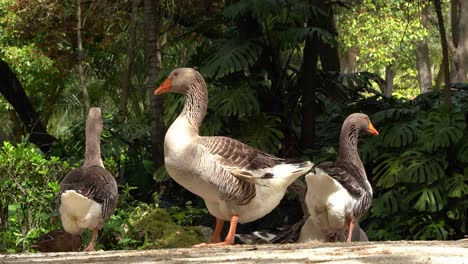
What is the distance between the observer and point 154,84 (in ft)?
47.6

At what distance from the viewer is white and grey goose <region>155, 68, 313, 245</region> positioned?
7793mm

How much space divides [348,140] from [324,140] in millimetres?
4770

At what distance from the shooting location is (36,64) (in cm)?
2258

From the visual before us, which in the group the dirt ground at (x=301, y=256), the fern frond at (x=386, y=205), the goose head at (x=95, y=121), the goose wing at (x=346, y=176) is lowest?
the fern frond at (x=386, y=205)

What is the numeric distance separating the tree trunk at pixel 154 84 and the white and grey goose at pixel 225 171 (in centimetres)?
616

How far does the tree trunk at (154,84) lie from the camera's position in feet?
47.8

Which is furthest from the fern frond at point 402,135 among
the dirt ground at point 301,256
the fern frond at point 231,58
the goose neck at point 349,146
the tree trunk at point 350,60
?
the tree trunk at point 350,60

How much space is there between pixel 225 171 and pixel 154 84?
6881 millimetres

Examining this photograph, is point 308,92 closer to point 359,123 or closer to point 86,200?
point 359,123

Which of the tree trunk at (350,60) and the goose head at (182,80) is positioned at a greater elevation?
the tree trunk at (350,60)

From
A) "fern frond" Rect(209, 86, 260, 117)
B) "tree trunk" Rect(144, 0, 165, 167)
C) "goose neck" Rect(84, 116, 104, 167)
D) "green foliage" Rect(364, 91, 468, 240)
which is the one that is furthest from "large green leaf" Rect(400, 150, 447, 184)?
"goose neck" Rect(84, 116, 104, 167)

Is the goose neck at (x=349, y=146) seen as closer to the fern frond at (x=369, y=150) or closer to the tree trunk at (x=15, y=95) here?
the fern frond at (x=369, y=150)

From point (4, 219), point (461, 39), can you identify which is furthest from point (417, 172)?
point (461, 39)

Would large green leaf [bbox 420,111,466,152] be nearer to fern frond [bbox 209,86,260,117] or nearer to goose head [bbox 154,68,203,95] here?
fern frond [bbox 209,86,260,117]
